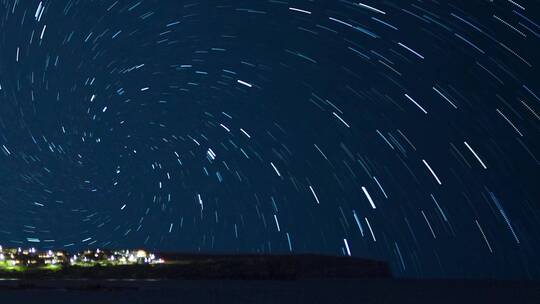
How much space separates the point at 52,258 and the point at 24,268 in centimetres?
2993

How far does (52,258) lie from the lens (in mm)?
157625

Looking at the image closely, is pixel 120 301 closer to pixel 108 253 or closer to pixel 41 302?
pixel 41 302

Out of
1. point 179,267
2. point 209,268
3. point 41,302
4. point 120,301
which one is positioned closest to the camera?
point 41,302

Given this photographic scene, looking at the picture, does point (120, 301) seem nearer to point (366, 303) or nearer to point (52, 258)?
point (366, 303)

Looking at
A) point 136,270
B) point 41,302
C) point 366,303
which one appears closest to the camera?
point 41,302

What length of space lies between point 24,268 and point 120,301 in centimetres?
6768

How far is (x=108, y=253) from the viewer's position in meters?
188

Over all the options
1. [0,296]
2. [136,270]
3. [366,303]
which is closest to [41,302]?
[0,296]

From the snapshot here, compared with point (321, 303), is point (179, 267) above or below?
above

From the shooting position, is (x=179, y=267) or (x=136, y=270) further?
(x=179, y=267)

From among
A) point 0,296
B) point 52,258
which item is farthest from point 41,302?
point 52,258

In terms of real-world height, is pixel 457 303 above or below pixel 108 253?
below

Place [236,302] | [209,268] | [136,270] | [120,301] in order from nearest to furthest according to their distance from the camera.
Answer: [120,301], [236,302], [136,270], [209,268]

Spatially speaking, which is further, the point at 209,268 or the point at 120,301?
the point at 209,268
